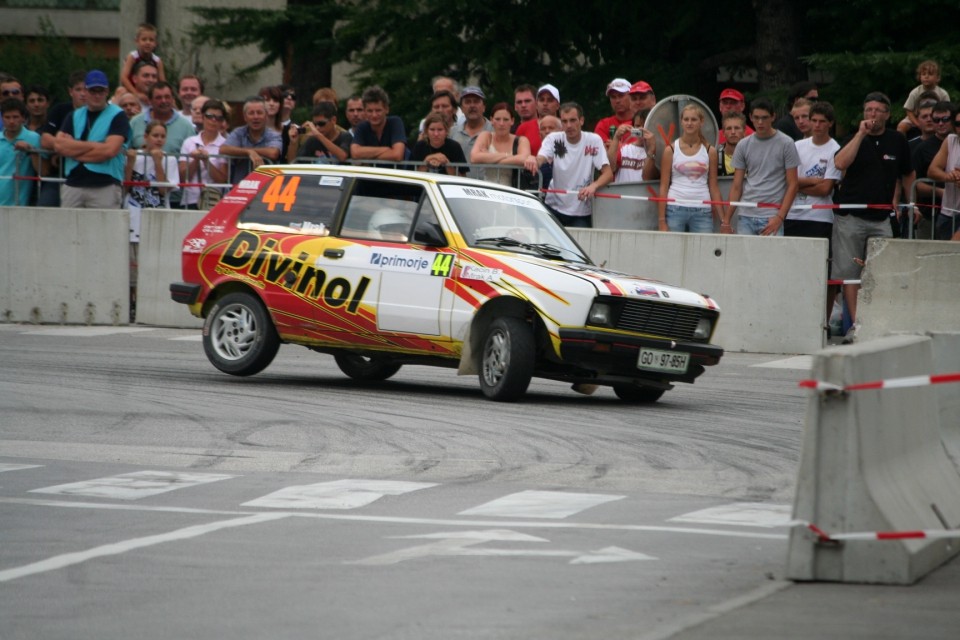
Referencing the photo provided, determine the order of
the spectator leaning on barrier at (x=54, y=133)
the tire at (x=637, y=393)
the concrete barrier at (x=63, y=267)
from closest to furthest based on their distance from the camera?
the tire at (x=637, y=393) < the concrete barrier at (x=63, y=267) < the spectator leaning on barrier at (x=54, y=133)

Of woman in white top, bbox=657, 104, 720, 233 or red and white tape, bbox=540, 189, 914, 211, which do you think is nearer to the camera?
red and white tape, bbox=540, 189, 914, 211

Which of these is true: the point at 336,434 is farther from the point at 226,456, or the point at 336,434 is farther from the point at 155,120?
the point at 155,120

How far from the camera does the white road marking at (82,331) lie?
19328 millimetres

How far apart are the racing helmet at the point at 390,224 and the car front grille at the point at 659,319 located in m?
2.02

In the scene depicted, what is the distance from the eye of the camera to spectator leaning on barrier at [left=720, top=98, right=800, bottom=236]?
17938mm

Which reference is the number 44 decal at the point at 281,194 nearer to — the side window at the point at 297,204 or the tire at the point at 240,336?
the side window at the point at 297,204

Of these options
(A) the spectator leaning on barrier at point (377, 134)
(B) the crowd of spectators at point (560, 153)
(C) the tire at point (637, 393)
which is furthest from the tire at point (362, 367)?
(A) the spectator leaning on barrier at point (377, 134)

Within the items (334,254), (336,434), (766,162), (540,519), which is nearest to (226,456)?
(336,434)

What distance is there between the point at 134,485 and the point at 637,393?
19.0 feet

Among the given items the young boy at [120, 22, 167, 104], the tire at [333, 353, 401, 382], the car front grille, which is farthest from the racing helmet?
the young boy at [120, 22, 167, 104]

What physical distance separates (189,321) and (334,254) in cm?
690

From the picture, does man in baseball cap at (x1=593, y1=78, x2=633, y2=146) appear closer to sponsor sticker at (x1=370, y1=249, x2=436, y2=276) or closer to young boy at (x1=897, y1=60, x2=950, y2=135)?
young boy at (x1=897, y1=60, x2=950, y2=135)

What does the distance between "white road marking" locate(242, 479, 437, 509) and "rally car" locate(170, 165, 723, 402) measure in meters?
3.74

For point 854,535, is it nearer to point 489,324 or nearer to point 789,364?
point 489,324
